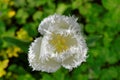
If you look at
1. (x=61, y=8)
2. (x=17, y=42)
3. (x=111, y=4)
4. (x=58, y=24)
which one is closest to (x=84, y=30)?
(x=61, y=8)


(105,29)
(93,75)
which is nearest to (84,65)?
(93,75)

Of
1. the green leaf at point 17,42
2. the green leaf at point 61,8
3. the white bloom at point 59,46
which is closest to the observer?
the white bloom at point 59,46

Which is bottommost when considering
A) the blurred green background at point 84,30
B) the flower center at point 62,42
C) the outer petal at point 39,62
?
the blurred green background at point 84,30

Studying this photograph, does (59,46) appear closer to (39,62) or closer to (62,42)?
(62,42)

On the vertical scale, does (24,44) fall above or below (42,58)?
below

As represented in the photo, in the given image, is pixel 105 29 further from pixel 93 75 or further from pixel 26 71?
pixel 26 71

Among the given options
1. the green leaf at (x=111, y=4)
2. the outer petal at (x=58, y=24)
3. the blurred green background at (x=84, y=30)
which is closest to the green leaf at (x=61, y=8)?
the blurred green background at (x=84, y=30)

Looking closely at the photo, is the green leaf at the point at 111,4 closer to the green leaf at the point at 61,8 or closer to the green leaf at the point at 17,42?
the green leaf at the point at 61,8

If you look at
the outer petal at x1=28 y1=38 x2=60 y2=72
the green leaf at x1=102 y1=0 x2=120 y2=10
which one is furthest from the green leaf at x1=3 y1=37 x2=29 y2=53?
the green leaf at x1=102 y1=0 x2=120 y2=10

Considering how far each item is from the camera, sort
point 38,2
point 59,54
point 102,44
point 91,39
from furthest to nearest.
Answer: point 38,2, point 102,44, point 91,39, point 59,54
